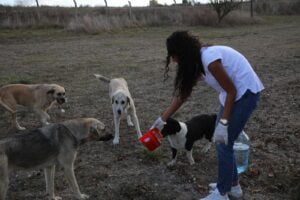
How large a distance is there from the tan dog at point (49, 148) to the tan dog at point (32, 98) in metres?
2.62

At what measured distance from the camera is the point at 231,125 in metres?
3.70

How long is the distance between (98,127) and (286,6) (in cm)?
3576

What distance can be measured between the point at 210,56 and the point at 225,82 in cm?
26

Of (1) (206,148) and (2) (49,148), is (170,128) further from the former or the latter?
(2) (49,148)

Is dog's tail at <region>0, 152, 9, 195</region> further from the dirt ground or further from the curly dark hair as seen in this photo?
the curly dark hair

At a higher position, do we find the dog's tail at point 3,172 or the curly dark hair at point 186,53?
the curly dark hair at point 186,53

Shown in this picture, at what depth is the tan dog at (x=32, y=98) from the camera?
711 cm

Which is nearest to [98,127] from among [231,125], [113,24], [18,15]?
[231,125]

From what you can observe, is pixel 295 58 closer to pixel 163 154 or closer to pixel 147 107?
pixel 147 107

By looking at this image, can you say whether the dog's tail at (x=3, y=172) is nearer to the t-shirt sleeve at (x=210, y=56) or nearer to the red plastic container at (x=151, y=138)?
the red plastic container at (x=151, y=138)

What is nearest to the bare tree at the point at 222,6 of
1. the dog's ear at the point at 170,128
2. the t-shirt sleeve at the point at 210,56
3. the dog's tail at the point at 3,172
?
the dog's ear at the point at 170,128

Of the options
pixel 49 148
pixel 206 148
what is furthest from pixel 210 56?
pixel 206 148

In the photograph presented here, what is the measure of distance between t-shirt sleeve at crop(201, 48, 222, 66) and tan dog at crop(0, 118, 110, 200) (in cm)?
172

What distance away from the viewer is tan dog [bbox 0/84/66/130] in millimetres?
7109
